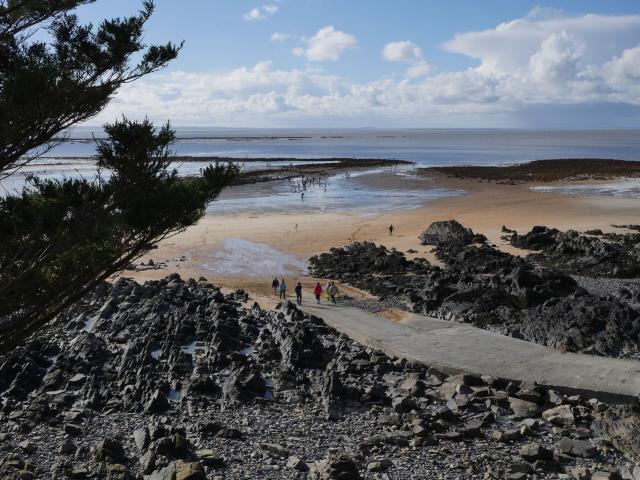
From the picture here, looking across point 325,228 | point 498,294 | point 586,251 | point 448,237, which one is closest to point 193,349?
point 498,294

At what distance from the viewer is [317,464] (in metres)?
11.3

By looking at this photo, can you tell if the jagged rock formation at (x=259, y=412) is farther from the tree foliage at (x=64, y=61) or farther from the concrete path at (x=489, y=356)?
the tree foliage at (x=64, y=61)

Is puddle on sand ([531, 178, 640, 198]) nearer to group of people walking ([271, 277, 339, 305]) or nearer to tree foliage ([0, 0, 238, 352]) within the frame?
group of people walking ([271, 277, 339, 305])

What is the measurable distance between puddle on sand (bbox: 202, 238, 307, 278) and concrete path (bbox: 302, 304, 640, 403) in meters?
9.69

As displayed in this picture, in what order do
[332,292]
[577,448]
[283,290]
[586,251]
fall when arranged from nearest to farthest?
[577,448], [332,292], [283,290], [586,251]

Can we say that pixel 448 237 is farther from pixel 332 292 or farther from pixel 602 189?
pixel 602 189

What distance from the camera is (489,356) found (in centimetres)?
1677

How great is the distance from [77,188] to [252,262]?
23459mm

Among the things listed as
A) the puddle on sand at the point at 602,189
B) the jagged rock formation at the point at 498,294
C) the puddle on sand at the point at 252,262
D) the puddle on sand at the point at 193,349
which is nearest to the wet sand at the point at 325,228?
the puddle on sand at the point at 252,262

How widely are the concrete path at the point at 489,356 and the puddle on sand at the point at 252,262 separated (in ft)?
31.8

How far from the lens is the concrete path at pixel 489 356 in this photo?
1455 cm

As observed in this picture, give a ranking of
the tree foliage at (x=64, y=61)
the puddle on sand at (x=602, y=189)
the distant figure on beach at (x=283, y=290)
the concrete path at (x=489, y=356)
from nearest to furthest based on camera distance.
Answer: the tree foliage at (x=64, y=61) → the concrete path at (x=489, y=356) → the distant figure on beach at (x=283, y=290) → the puddle on sand at (x=602, y=189)

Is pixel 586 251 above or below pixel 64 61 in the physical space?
below

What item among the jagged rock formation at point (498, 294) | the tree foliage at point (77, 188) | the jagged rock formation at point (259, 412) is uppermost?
the tree foliage at point (77, 188)
